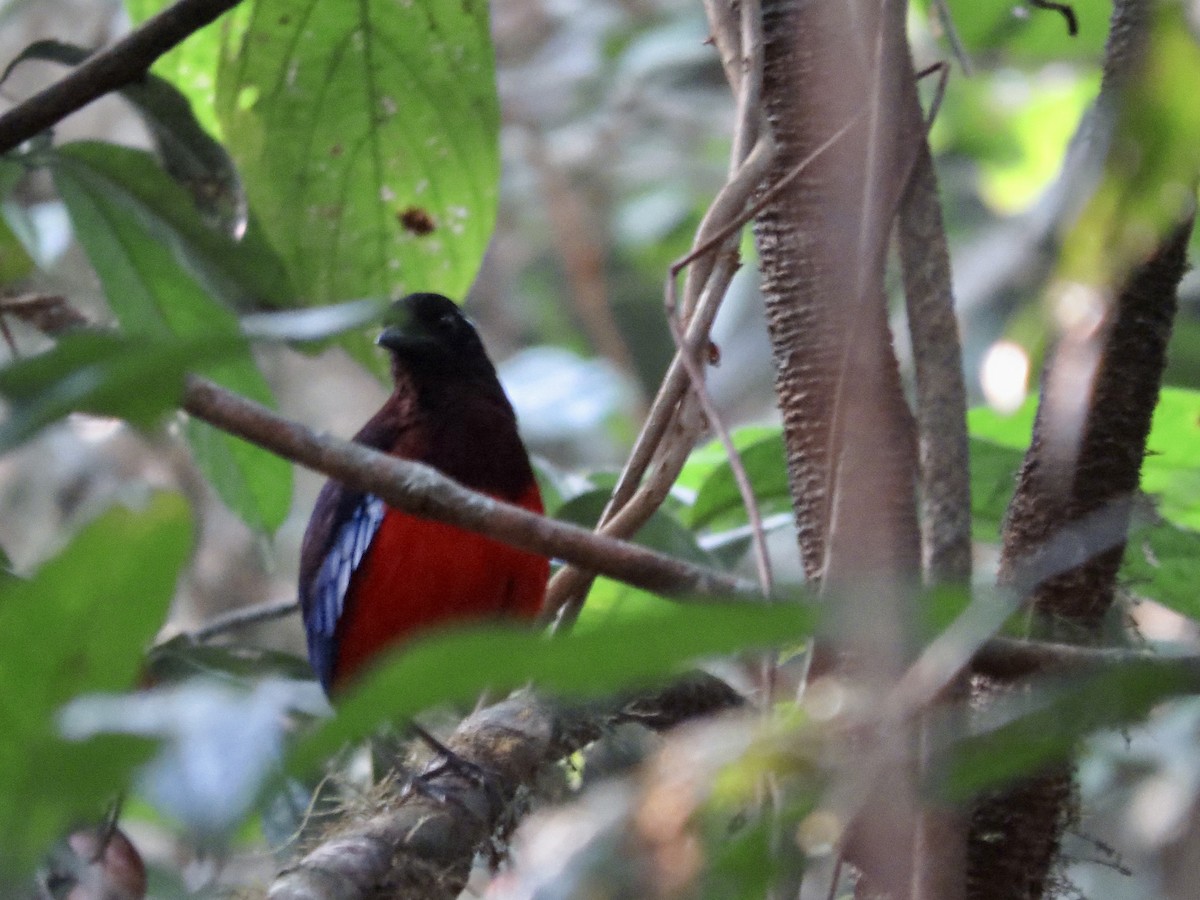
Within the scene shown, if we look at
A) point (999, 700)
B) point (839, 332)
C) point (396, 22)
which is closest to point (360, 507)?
point (396, 22)

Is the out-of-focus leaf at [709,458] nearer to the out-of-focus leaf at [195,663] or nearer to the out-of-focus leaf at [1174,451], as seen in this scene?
the out-of-focus leaf at [1174,451]

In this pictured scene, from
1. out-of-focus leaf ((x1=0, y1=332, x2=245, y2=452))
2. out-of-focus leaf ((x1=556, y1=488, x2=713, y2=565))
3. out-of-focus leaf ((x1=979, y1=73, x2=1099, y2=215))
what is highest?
out-of-focus leaf ((x1=0, y1=332, x2=245, y2=452))

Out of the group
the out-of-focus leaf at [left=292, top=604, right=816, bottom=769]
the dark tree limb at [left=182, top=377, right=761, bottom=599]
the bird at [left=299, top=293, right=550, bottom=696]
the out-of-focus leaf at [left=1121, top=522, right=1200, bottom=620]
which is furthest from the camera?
the bird at [left=299, top=293, right=550, bottom=696]

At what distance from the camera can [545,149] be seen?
→ 6.96 m

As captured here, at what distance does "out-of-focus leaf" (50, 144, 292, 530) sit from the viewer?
241cm

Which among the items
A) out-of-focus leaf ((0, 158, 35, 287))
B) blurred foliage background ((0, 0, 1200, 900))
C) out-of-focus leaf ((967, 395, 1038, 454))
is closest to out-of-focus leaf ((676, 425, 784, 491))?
blurred foliage background ((0, 0, 1200, 900))

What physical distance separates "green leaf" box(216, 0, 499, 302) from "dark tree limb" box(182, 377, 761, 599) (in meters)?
1.42

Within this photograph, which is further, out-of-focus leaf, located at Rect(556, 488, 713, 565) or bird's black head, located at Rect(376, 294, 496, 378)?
bird's black head, located at Rect(376, 294, 496, 378)

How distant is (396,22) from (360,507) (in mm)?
998

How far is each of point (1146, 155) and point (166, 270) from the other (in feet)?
6.62

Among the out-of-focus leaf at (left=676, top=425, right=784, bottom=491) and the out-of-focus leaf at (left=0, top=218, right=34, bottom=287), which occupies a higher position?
the out-of-focus leaf at (left=0, top=218, right=34, bottom=287)

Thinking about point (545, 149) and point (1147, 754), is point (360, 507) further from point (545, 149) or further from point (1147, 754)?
point (545, 149)

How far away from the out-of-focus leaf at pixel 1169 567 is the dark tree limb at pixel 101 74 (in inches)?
59.6

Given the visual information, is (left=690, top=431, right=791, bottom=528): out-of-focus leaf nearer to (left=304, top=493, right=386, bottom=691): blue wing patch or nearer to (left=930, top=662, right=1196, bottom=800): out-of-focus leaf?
(left=304, top=493, right=386, bottom=691): blue wing patch
